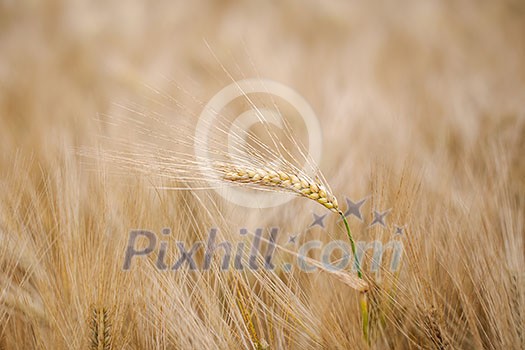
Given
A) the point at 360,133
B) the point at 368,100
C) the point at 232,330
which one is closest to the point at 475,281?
the point at 232,330

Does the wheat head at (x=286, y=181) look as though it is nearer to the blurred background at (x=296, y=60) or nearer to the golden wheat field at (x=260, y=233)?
the golden wheat field at (x=260, y=233)

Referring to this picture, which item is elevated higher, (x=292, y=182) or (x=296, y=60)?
(x=296, y=60)

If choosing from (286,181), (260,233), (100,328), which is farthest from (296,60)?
(100,328)

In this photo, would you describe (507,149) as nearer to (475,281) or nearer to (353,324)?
(475,281)

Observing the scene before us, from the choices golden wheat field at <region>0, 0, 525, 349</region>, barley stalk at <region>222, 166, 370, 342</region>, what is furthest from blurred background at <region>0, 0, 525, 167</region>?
barley stalk at <region>222, 166, 370, 342</region>

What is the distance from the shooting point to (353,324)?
2.00 feet

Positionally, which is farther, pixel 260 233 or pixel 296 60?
pixel 296 60

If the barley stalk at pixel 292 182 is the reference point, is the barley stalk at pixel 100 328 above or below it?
below

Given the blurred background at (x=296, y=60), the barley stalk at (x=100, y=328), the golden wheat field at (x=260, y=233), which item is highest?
the blurred background at (x=296, y=60)

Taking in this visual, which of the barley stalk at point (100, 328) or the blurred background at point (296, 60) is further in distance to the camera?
the blurred background at point (296, 60)

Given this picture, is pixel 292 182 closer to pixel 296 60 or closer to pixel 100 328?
pixel 100 328

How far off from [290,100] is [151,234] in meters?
1.18

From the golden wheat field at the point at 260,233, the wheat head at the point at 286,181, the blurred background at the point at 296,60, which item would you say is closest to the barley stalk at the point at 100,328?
the golden wheat field at the point at 260,233

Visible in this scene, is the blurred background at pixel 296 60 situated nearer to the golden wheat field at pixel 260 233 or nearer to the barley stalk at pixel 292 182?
the golden wheat field at pixel 260 233
